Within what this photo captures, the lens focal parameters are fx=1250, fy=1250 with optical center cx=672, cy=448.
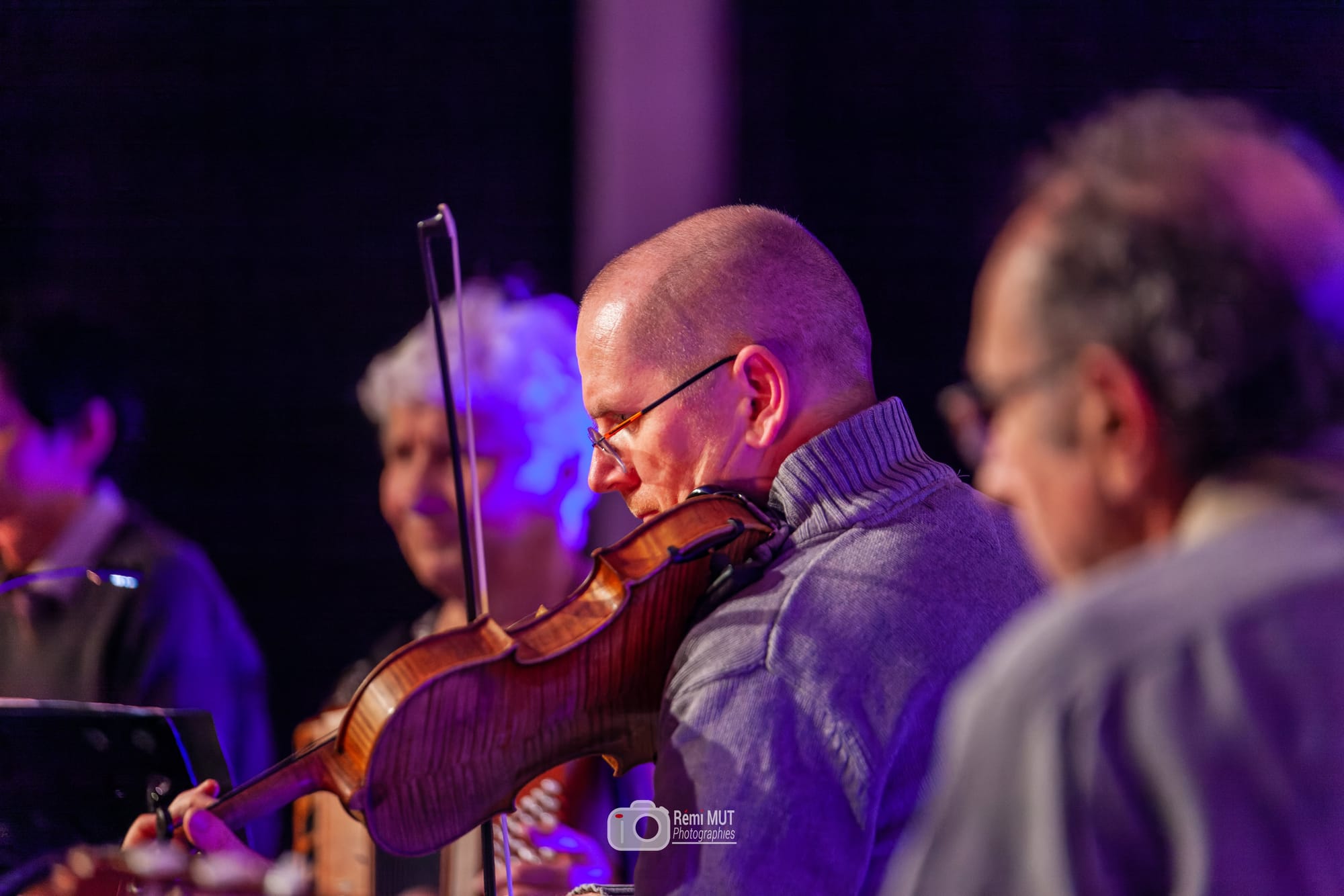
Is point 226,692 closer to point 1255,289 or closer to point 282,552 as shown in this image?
point 282,552

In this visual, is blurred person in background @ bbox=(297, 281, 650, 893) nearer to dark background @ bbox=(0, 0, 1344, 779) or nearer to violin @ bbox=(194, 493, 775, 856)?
dark background @ bbox=(0, 0, 1344, 779)

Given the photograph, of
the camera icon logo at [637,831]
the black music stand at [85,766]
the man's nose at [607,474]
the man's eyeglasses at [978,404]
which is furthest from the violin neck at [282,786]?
the man's eyeglasses at [978,404]

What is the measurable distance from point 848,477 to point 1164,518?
75cm

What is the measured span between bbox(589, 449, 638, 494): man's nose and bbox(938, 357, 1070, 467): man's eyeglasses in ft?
2.69

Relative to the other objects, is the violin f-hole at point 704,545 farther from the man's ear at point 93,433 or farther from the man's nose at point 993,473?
the man's ear at point 93,433

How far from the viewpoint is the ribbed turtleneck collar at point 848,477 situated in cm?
146

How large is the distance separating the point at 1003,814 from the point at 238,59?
11.4 ft

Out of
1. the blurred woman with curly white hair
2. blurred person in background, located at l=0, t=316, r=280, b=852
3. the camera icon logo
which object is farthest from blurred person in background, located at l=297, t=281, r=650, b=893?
the camera icon logo

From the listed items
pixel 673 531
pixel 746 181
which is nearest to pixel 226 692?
pixel 673 531

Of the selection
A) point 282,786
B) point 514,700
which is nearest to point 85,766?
point 282,786

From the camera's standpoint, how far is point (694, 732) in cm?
124

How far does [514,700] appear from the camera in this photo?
4.30 ft

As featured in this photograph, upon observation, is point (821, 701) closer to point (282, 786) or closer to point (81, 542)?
point (282, 786)

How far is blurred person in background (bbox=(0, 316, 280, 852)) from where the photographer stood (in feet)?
7.93
